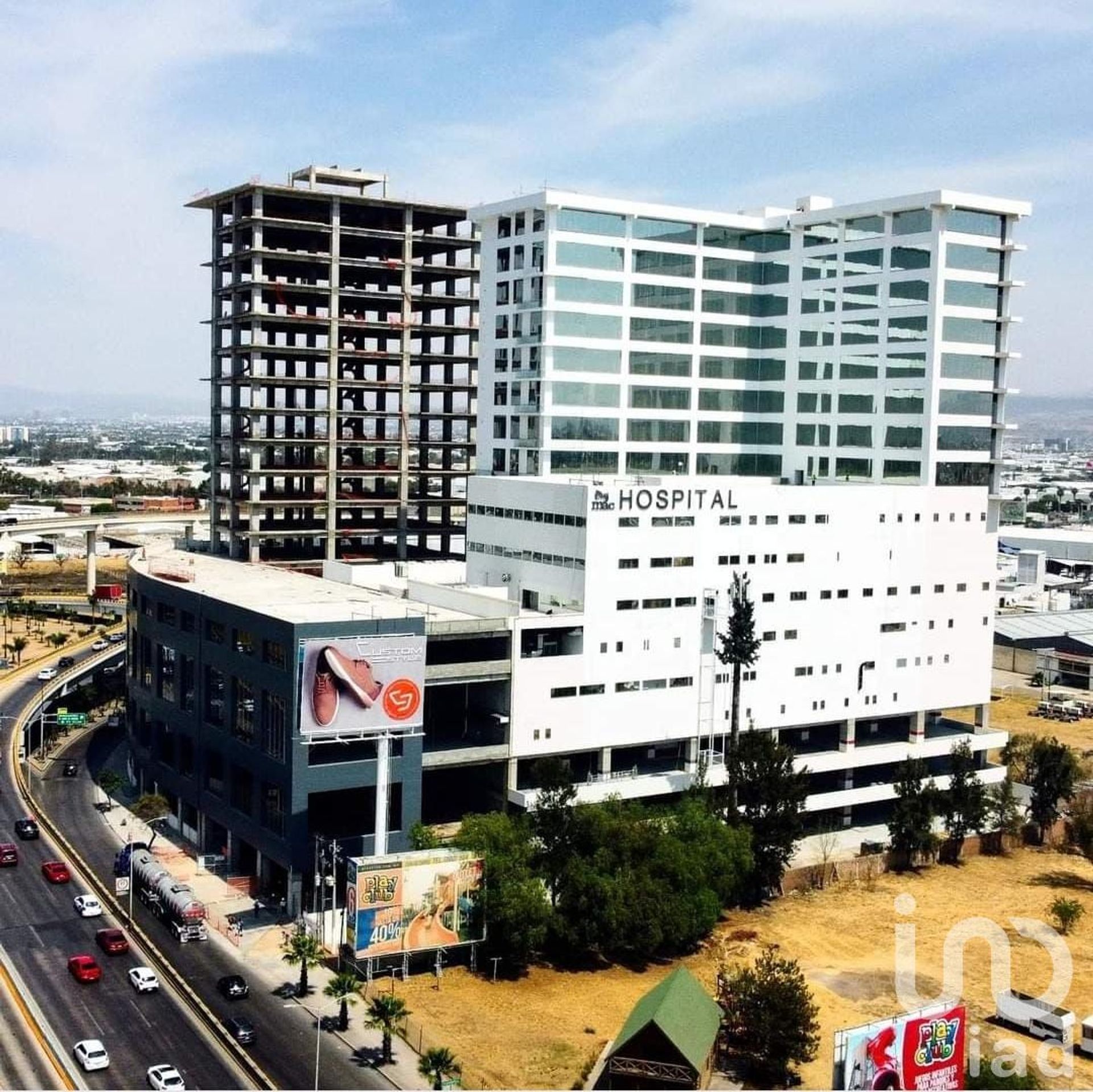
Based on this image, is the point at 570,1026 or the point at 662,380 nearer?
the point at 570,1026

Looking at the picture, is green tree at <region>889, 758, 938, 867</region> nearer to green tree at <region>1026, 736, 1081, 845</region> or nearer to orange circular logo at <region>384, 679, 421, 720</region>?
green tree at <region>1026, 736, 1081, 845</region>

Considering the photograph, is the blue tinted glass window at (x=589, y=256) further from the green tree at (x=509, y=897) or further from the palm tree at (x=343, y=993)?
the palm tree at (x=343, y=993)

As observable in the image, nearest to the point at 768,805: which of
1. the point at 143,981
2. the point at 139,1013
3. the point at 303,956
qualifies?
the point at 303,956

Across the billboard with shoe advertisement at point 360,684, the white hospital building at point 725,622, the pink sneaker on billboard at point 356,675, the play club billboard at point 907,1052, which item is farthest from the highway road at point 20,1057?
the white hospital building at point 725,622

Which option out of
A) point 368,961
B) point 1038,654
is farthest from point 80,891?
point 1038,654

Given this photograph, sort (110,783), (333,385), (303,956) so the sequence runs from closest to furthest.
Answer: (303,956) < (110,783) < (333,385)

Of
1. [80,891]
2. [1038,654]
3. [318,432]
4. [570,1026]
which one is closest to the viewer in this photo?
[570,1026]

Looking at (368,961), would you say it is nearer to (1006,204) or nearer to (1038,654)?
(1006,204)

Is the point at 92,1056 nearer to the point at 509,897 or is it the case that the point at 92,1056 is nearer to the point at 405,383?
the point at 509,897
